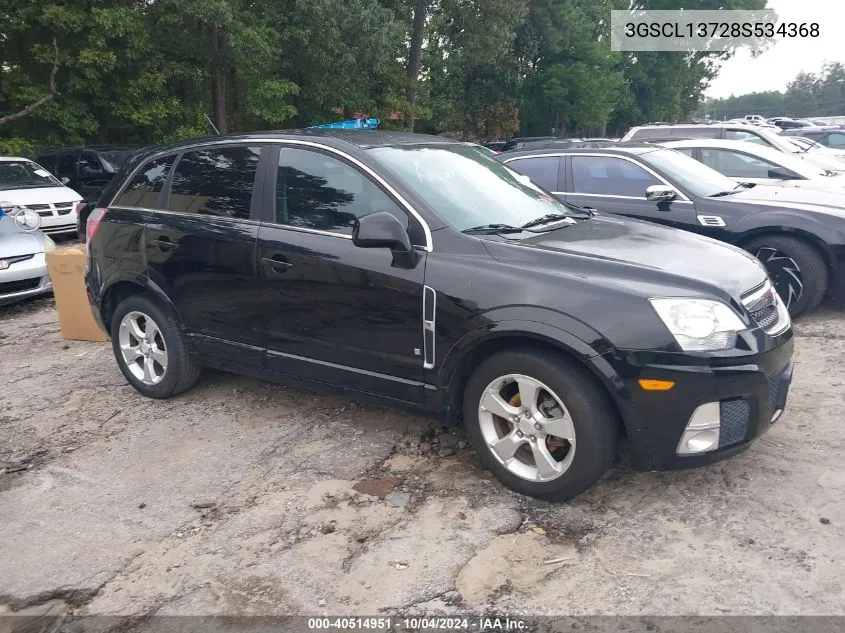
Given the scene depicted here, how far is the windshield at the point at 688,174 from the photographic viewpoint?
662 centimetres

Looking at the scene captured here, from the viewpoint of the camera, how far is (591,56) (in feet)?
105

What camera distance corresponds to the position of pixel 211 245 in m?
4.34

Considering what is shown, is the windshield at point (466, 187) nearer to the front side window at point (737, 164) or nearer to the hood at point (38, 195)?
the front side window at point (737, 164)

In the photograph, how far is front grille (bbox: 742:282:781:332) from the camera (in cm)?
333

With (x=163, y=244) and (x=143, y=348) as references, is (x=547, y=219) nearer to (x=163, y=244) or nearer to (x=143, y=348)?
(x=163, y=244)

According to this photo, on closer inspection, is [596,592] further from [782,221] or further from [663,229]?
[782,221]

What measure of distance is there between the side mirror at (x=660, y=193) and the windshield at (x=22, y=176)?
973 centimetres

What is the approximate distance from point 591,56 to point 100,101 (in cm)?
2245

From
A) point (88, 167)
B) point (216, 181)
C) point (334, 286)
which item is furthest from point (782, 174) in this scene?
point (88, 167)

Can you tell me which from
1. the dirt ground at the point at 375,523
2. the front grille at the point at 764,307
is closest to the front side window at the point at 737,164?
the dirt ground at the point at 375,523

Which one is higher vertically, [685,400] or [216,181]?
[216,181]

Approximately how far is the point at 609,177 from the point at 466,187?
339 centimetres

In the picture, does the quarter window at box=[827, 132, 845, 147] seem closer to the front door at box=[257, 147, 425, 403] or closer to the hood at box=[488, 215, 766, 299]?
the hood at box=[488, 215, 766, 299]

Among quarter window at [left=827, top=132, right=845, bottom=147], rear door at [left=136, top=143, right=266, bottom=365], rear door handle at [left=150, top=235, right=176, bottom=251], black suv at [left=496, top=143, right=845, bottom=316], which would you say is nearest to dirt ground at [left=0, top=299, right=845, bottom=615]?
rear door at [left=136, top=143, right=266, bottom=365]
